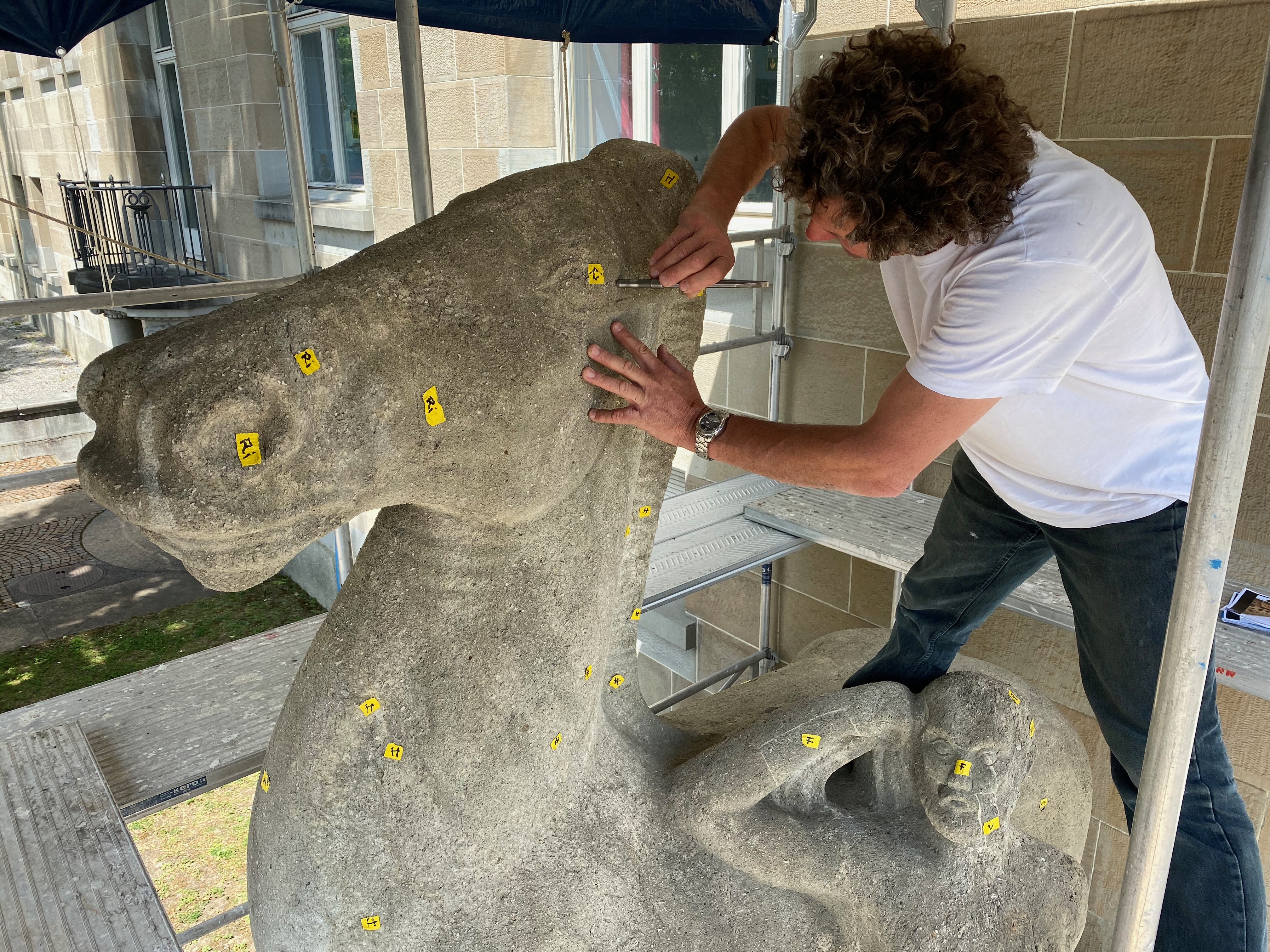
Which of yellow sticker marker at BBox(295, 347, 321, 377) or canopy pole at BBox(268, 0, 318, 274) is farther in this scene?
canopy pole at BBox(268, 0, 318, 274)

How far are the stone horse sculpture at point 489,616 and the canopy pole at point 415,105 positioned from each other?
2.65 feet

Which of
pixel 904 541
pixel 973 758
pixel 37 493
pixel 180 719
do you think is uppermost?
pixel 973 758

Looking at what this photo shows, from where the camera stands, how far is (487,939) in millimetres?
1164

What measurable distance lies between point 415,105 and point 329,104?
13.1 ft

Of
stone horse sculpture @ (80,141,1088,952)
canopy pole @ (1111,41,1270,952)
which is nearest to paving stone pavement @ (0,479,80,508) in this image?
stone horse sculpture @ (80,141,1088,952)

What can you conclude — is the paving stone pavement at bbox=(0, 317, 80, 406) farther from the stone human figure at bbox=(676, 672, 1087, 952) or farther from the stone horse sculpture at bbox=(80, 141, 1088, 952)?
the stone human figure at bbox=(676, 672, 1087, 952)

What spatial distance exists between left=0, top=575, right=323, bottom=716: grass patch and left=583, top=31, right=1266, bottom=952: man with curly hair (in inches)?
174

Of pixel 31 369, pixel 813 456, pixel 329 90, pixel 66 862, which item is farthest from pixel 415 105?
→ pixel 31 369

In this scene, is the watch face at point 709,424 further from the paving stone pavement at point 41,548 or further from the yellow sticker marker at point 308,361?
the paving stone pavement at point 41,548

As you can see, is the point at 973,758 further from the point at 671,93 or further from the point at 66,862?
the point at 671,93

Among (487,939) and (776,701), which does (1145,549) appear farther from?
(487,939)

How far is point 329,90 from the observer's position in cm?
538

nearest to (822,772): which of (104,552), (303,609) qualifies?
(303,609)

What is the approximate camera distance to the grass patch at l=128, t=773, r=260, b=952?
3838 millimetres
